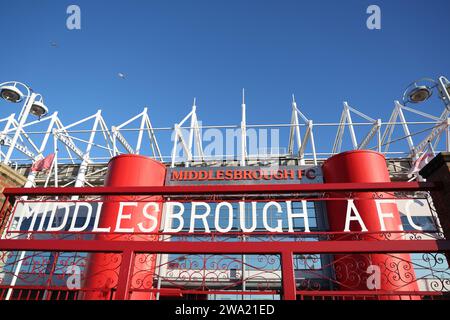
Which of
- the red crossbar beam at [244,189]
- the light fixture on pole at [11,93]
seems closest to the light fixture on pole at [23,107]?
the light fixture on pole at [11,93]

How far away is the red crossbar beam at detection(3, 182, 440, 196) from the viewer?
5582 mm

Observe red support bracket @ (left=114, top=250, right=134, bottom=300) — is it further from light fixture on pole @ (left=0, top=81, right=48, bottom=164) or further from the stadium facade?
light fixture on pole @ (left=0, top=81, right=48, bottom=164)

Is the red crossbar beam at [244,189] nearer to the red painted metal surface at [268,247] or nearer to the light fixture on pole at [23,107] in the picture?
the red painted metal surface at [268,247]

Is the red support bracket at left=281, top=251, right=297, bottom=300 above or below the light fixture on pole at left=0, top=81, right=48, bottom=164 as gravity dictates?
below

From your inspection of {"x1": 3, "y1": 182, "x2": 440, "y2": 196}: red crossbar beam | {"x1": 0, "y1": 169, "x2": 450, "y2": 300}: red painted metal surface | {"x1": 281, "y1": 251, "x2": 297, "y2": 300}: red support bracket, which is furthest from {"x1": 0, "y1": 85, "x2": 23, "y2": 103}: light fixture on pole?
{"x1": 281, "y1": 251, "x2": 297, "y2": 300}: red support bracket

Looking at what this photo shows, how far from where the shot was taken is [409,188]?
215 inches

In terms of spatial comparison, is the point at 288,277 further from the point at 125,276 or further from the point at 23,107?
the point at 23,107

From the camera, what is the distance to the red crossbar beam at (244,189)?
558 cm

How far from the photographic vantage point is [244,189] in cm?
577

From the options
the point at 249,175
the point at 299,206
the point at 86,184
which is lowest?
the point at 299,206
